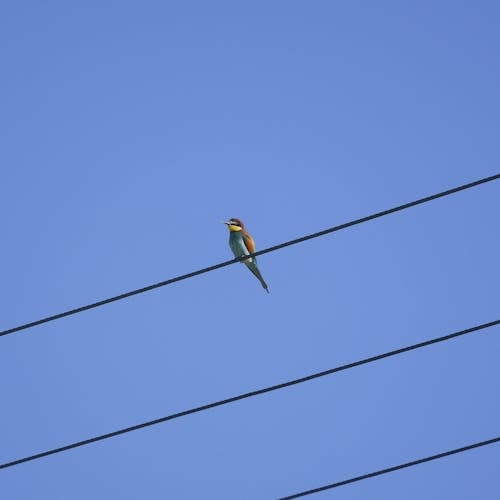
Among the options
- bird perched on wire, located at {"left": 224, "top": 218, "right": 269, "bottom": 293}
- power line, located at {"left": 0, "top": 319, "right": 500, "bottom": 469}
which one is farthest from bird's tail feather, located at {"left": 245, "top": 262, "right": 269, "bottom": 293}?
power line, located at {"left": 0, "top": 319, "right": 500, "bottom": 469}

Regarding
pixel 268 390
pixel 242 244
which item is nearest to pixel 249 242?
pixel 242 244

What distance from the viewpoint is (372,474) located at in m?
5.59

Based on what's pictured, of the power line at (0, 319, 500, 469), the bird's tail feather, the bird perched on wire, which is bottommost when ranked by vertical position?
the power line at (0, 319, 500, 469)

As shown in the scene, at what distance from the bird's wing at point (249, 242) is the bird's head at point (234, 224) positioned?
0.13 metres

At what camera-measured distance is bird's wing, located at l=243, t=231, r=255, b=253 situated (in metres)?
12.3

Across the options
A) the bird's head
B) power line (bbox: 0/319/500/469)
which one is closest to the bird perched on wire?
the bird's head

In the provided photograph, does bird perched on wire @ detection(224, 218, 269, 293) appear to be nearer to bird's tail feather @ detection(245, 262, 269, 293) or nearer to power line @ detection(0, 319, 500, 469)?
bird's tail feather @ detection(245, 262, 269, 293)

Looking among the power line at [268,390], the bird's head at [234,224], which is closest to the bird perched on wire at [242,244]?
the bird's head at [234,224]

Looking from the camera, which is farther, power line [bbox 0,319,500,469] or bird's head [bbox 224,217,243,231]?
bird's head [bbox 224,217,243,231]

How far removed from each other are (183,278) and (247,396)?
2.74 feet

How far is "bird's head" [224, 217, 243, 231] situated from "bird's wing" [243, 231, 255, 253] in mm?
127

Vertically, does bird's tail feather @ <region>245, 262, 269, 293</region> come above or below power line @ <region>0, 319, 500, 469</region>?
above

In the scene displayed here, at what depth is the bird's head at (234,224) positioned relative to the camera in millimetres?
12527

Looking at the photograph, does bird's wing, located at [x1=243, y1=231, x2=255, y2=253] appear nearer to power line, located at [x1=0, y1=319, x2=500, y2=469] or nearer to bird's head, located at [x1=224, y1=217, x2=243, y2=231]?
bird's head, located at [x1=224, y1=217, x2=243, y2=231]
